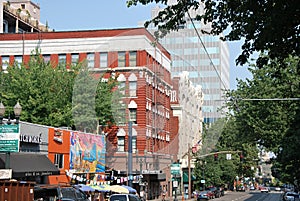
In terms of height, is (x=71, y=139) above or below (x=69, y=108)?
below

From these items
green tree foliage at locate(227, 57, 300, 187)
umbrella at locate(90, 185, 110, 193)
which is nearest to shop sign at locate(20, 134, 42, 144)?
umbrella at locate(90, 185, 110, 193)

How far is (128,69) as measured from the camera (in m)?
59.7

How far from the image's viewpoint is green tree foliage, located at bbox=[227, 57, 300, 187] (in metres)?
40.4

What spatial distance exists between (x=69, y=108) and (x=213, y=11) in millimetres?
36494

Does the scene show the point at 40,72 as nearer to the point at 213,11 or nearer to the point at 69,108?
the point at 69,108

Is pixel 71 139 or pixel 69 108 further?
pixel 69 108

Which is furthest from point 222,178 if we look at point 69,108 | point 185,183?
point 69,108

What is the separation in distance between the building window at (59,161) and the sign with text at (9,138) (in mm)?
15644

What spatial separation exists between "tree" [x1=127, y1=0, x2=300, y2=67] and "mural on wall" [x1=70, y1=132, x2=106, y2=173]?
2743 cm

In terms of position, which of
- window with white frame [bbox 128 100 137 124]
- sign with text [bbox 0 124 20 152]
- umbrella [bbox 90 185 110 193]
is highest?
window with white frame [bbox 128 100 137 124]

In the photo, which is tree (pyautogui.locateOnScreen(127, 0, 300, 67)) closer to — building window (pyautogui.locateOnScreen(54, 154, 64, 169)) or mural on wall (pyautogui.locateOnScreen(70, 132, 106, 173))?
building window (pyautogui.locateOnScreen(54, 154, 64, 169))

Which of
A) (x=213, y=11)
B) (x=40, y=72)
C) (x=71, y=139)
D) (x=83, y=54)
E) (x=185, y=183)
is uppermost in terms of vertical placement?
(x=83, y=54)

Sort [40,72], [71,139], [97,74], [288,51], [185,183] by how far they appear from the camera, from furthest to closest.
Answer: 1. [185,183]
2. [97,74]
3. [40,72]
4. [71,139]
5. [288,51]

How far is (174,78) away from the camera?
6216 cm
